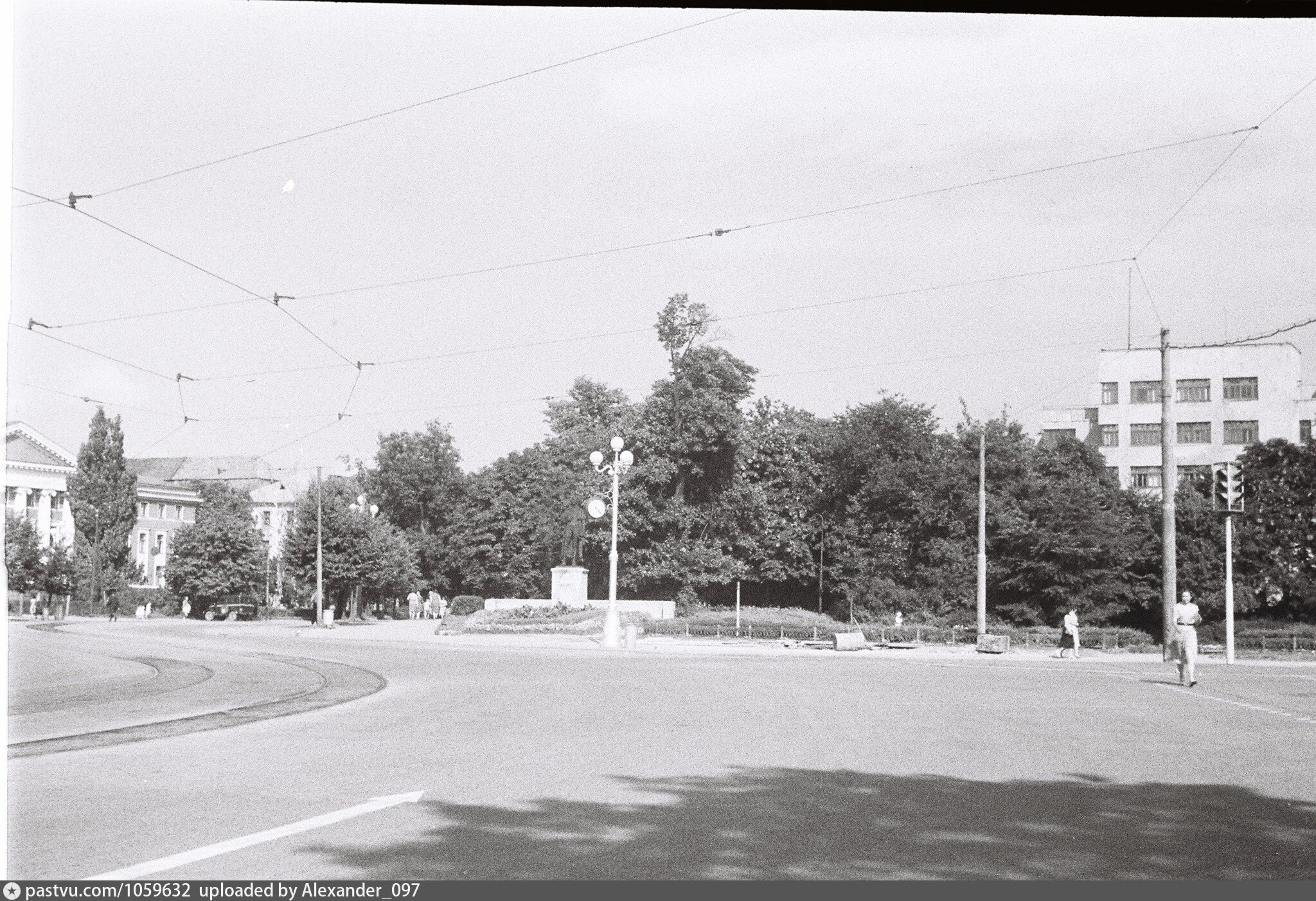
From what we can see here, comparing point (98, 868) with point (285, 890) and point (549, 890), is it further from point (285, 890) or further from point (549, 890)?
point (549, 890)

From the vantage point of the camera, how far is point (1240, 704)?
710 inches

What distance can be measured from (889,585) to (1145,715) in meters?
43.4

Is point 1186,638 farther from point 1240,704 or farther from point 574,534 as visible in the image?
point 574,534

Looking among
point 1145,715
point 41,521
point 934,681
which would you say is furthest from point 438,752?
point 41,521

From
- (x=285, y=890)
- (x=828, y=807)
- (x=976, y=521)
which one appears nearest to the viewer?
(x=285, y=890)

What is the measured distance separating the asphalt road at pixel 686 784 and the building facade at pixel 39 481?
11.4 feet

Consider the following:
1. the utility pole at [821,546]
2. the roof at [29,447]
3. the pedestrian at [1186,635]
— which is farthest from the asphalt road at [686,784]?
the utility pole at [821,546]

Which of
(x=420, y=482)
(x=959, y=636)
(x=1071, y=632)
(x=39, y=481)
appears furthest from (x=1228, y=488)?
(x=420, y=482)

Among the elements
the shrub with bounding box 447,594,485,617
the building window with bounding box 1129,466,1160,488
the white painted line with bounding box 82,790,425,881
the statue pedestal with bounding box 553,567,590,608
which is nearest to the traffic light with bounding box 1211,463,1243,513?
the statue pedestal with bounding box 553,567,590,608

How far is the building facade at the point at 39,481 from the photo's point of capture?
23.7 metres

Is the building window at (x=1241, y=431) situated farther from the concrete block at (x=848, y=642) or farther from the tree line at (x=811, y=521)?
the concrete block at (x=848, y=642)

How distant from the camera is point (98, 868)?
6.27 m

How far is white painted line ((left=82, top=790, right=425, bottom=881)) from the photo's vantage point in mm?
6160

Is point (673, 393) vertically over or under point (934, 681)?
over
